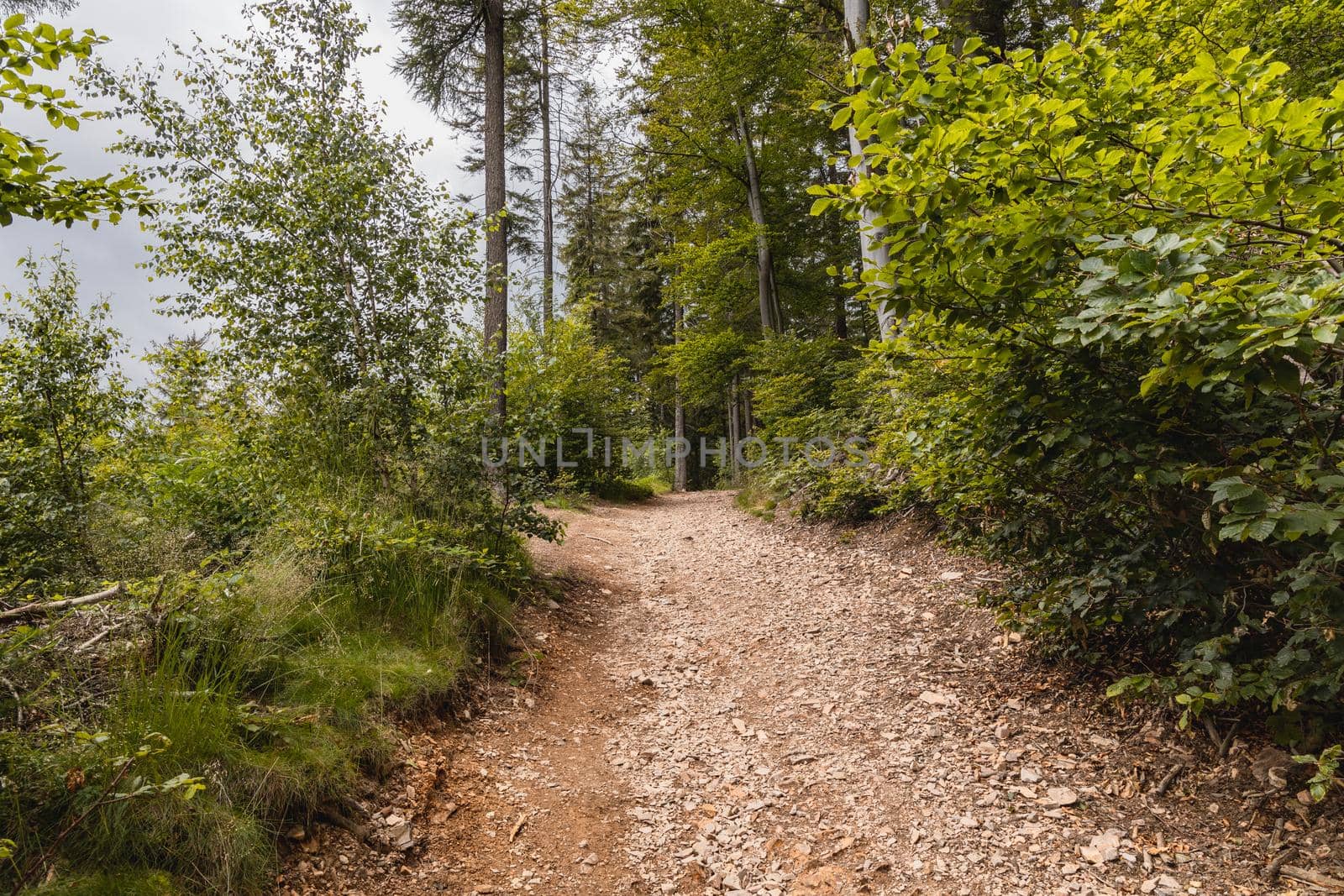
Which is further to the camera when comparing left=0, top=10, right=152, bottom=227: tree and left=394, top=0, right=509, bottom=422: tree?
left=394, top=0, right=509, bottom=422: tree

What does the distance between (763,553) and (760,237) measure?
9604 millimetres

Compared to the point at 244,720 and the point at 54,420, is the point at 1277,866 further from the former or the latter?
the point at 54,420

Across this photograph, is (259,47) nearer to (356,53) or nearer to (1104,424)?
(356,53)

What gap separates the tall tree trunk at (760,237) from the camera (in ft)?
49.4

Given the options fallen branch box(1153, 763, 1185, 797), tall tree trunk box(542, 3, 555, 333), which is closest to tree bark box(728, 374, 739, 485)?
tall tree trunk box(542, 3, 555, 333)

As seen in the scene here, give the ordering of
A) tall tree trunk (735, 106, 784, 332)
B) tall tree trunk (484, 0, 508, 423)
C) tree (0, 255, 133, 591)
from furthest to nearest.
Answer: tall tree trunk (735, 106, 784, 332) < tall tree trunk (484, 0, 508, 423) < tree (0, 255, 133, 591)

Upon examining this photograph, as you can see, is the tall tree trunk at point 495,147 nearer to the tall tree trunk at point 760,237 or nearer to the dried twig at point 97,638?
the tall tree trunk at point 760,237

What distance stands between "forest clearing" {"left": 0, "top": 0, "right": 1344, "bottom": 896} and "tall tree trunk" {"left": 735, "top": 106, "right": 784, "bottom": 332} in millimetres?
7922

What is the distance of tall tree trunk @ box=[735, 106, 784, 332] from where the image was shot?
15.0 meters

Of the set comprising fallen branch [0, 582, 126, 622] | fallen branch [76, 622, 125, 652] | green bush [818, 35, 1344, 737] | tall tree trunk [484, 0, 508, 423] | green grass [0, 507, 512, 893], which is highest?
tall tree trunk [484, 0, 508, 423]

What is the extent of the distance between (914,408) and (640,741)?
2.85 meters

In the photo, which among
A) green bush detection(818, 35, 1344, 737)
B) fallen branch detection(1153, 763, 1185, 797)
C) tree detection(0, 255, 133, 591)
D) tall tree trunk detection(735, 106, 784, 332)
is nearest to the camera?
green bush detection(818, 35, 1344, 737)

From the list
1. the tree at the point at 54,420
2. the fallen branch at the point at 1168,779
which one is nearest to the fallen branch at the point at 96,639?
the tree at the point at 54,420

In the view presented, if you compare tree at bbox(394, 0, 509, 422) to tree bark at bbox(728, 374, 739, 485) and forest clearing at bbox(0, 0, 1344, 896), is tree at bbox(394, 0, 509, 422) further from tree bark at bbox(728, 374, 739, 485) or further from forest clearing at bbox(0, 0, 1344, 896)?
tree bark at bbox(728, 374, 739, 485)
